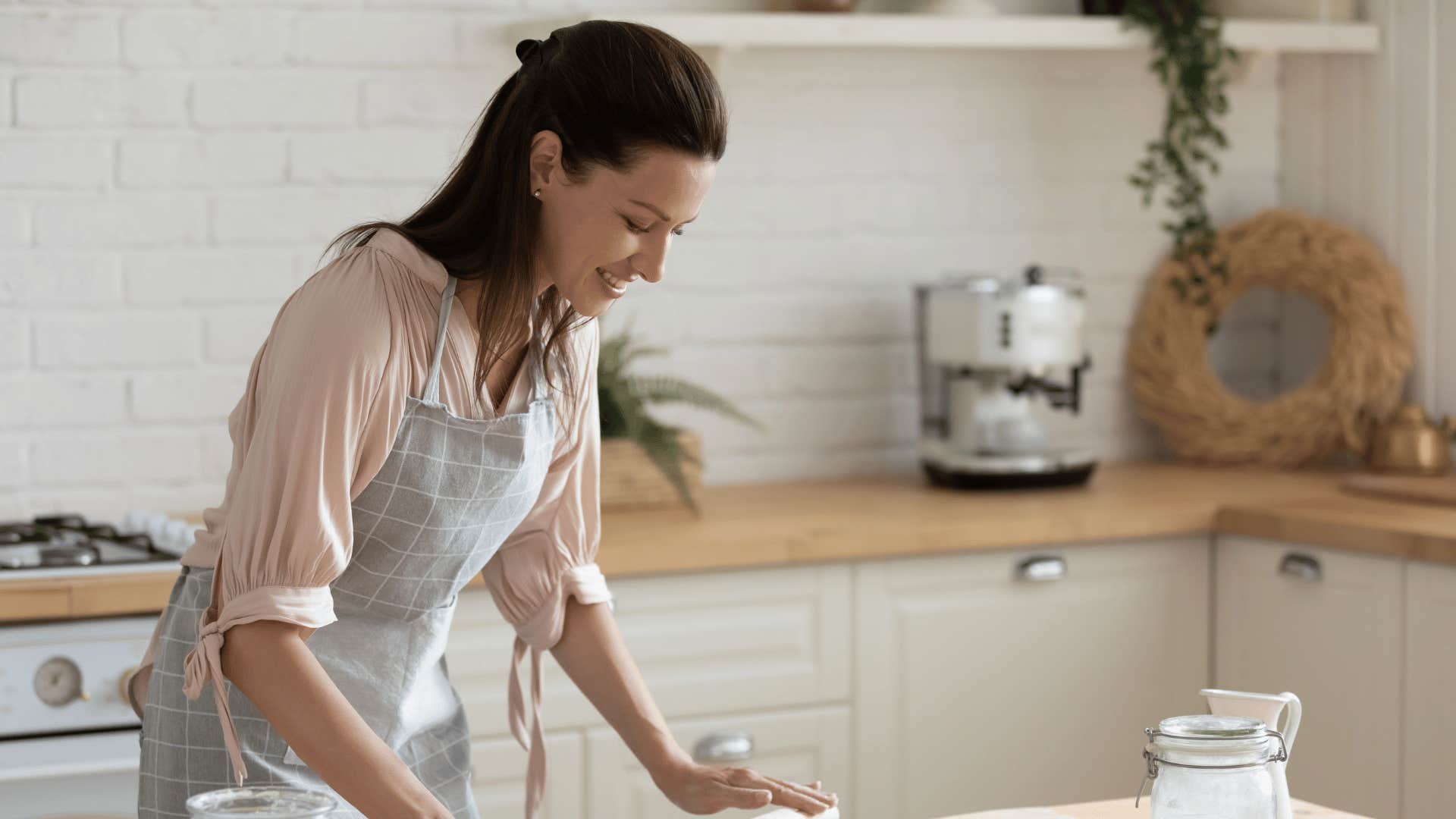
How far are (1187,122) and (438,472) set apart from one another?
2365 millimetres

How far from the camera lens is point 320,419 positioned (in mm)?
1308

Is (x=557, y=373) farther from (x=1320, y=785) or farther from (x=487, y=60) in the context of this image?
(x=1320, y=785)

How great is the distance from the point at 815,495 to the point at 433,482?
63.1 inches

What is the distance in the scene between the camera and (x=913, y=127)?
330cm

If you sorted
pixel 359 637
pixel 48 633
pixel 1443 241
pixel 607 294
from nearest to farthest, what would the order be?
pixel 607 294 < pixel 359 637 < pixel 48 633 < pixel 1443 241

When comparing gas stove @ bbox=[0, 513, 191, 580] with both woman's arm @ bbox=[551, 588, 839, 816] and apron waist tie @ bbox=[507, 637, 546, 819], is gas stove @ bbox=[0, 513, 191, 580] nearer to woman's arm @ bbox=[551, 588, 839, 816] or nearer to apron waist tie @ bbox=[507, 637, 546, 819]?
apron waist tie @ bbox=[507, 637, 546, 819]

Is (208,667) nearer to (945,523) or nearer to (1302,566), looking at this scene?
(945,523)

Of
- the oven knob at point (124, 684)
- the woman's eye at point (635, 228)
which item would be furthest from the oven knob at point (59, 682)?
the woman's eye at point (635, 228)

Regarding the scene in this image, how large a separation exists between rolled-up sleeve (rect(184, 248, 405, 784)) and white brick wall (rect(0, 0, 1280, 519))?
154 cm

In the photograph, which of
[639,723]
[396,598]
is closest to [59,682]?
[396,598]

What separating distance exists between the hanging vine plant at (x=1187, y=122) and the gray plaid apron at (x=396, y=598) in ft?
6.64

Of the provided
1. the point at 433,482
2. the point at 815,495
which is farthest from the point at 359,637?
the point at 815,495

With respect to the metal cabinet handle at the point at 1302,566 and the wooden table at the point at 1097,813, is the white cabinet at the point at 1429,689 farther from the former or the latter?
the wooden table at the point at 1097,813

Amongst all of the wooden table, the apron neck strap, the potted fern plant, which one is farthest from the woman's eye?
the potted fern plant
